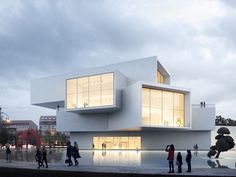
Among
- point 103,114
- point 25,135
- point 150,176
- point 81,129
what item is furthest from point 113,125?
point 150,176

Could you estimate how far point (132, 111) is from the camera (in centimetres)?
6316

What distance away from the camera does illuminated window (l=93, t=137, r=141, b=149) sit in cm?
7191

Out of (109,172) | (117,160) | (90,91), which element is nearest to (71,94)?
(90,91)

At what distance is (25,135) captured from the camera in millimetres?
78312

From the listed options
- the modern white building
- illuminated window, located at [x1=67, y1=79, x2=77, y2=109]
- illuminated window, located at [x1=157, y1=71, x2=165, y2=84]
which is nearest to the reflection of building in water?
the modern white building

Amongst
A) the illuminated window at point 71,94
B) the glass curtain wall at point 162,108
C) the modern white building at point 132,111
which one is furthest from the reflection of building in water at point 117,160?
the illuminated window at point 71,94

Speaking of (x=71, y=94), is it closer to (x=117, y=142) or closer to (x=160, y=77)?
(x=117, y=142)

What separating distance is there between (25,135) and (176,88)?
30.0m

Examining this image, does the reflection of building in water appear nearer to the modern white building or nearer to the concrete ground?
the concrete ground

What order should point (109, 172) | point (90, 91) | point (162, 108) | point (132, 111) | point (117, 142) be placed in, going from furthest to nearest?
point (117, 142) < point (90, 91) < point (162, 108) < point (132, 111) < point (109, 172)

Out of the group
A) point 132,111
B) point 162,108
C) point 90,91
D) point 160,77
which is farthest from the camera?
point 160,77

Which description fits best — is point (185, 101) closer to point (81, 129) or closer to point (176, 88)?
point (176, 88)

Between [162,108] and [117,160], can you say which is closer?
[117,160]

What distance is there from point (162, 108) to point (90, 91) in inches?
470
